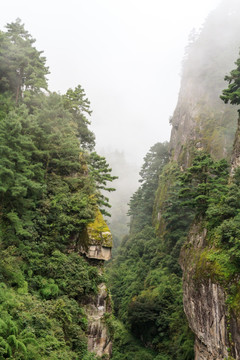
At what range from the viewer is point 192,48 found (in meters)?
59.5

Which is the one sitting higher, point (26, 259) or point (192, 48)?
point (192, 48)

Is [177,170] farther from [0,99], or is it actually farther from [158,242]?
[0,99]

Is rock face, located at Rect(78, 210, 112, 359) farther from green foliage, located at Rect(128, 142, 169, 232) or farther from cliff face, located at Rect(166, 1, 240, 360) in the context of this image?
green foliage, located at Rect(128, 142, 169, 232)

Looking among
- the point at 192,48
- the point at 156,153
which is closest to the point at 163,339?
the point at 156,153

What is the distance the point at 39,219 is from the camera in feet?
51.6

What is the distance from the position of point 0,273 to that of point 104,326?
7604mm

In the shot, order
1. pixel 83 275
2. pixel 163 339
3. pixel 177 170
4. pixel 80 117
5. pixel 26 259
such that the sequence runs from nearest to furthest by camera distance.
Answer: pixel 26 259 → pixel 83 275 → pixel 163 339 → pixel 80 117 → pixel 177 170

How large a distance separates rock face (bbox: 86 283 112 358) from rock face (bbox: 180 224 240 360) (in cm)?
553

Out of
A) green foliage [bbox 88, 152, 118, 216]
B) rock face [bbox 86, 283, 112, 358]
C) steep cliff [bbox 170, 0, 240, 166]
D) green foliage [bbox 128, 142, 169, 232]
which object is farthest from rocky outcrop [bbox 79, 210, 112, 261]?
green foliage [bbox 128, 142, 169, 232]

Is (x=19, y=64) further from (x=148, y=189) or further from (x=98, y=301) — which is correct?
(x=148, y=189)

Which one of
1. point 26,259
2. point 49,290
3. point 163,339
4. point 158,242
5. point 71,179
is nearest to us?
point 49,290

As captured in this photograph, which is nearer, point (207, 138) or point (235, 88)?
point (235, 88)

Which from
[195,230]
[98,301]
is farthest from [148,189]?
[98,301]

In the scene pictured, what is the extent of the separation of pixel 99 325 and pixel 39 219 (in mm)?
7235
